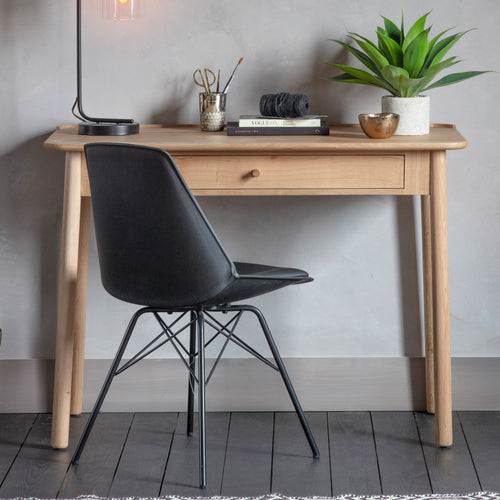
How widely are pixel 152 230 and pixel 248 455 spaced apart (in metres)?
0.75

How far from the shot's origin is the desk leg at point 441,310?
2.29 metres

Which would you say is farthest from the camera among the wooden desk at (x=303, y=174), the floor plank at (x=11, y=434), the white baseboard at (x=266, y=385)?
the white baseboard at (x=266, y=385)

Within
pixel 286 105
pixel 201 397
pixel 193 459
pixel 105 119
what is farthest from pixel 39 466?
pixel 286 105

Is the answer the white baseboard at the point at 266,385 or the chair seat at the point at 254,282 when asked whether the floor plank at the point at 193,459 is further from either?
the chair seat at the point at 254,282

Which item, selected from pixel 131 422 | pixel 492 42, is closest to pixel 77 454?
pixel 131 422

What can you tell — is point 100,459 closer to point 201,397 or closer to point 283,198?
point 201,397

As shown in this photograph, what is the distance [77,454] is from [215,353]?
2.01 ft

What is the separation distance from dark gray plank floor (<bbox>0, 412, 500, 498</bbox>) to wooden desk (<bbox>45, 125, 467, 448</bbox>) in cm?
14

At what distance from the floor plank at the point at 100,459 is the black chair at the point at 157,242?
0.28m

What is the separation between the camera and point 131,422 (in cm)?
264

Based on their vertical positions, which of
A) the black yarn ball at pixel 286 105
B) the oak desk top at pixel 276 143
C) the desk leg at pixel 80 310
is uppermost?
the black yarn ball at pixel 286 105

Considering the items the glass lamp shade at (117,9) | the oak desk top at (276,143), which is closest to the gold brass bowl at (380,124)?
the oak desk top at (276,143)

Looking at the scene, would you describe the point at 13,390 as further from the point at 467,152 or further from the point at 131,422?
the point at 467,152

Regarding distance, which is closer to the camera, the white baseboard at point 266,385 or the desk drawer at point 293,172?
the desk drawer at point 293,172
